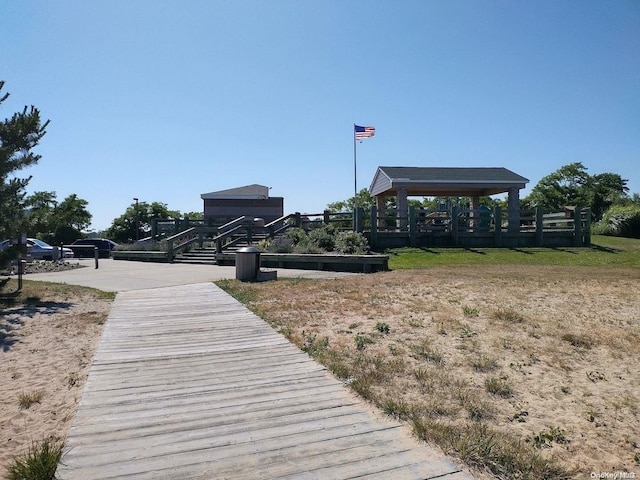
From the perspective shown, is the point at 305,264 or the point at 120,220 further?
the point at 120,220

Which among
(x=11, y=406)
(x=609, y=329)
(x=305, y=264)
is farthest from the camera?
(x=305, y=264)

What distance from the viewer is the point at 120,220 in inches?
1828

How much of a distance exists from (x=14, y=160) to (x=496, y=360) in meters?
10.2

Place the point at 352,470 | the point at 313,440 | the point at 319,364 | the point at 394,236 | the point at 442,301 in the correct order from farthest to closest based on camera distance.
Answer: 1. the point at 394,236
2. the point at 442,301
3. the point at 319,364
4. the point at 313,440
5. the point at 352,470

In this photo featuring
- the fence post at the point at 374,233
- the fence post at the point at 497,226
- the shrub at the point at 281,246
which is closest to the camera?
the shrub at the point at 281,246

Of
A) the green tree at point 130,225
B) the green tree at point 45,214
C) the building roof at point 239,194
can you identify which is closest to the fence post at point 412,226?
the green tree at point 45,214

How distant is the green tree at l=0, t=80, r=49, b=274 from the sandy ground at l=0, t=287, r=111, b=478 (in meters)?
1.73

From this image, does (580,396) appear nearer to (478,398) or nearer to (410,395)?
(478,398)

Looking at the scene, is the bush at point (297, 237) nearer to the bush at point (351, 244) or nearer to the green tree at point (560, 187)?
the bush at point (351, 244)

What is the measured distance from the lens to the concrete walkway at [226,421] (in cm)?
270

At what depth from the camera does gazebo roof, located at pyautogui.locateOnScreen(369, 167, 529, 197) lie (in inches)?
896

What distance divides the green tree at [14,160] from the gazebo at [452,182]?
15003 mm

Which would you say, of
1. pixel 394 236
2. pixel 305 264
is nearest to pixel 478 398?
pixel 305 264

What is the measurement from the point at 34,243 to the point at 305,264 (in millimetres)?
17351
